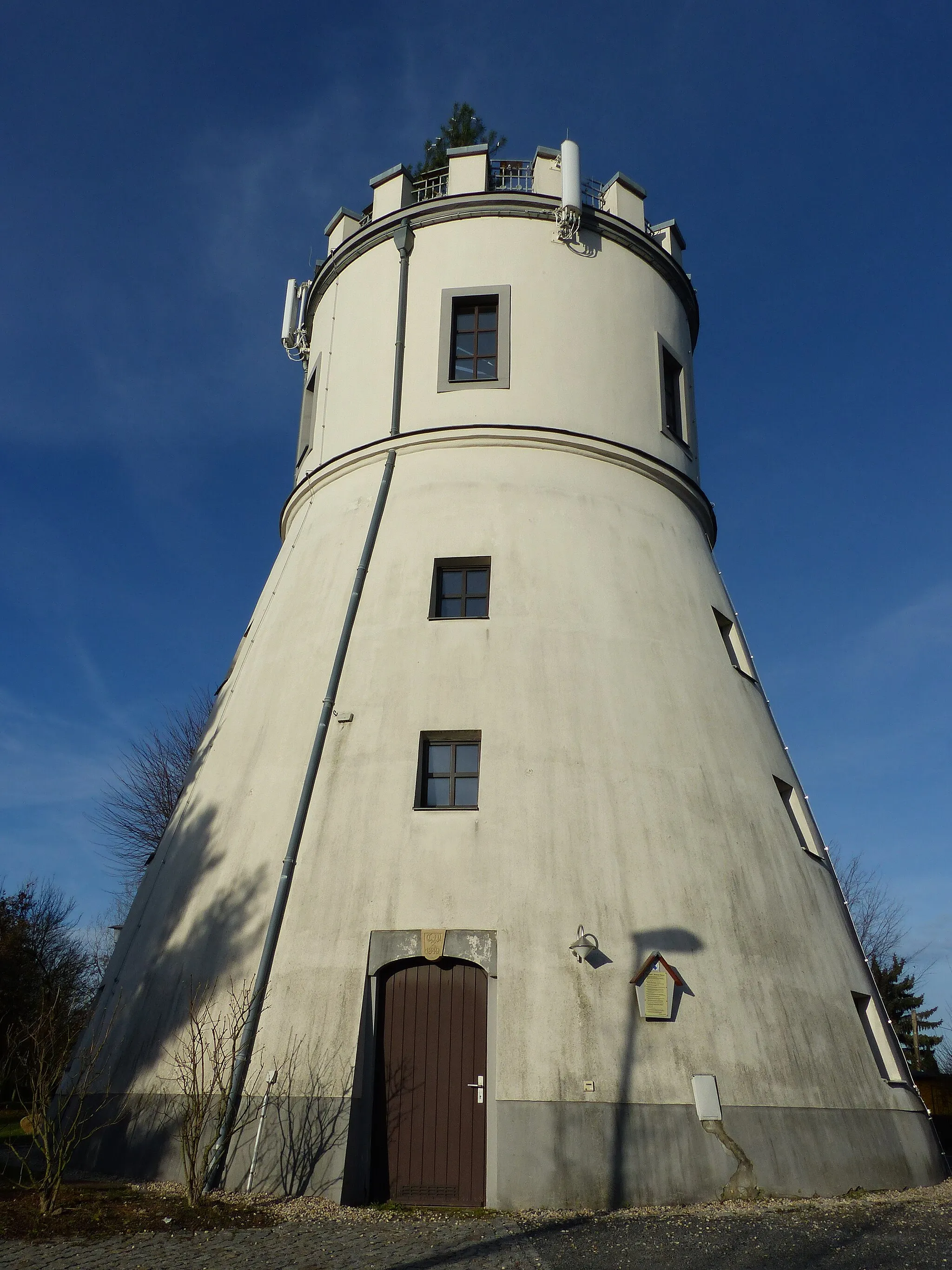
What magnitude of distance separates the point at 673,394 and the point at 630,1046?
11967 mm

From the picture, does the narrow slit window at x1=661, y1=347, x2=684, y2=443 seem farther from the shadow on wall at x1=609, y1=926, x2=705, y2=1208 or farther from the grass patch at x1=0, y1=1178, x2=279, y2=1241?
the grass patch at x1=0, y1=1178, x2=279, y2=1241

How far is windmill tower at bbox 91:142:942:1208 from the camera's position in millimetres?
10836

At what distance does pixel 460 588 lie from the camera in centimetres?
1471

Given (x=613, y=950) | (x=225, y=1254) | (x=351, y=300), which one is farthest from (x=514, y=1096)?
(x=351, y=300)

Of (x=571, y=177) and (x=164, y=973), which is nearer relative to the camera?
(x=164, y=973)

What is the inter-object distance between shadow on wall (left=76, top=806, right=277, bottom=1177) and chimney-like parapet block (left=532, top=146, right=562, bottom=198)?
40.2 ft

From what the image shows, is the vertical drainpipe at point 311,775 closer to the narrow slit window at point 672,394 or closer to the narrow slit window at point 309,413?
the narrow slit window at point 309,413

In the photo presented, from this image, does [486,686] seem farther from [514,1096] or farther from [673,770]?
[514,1096]

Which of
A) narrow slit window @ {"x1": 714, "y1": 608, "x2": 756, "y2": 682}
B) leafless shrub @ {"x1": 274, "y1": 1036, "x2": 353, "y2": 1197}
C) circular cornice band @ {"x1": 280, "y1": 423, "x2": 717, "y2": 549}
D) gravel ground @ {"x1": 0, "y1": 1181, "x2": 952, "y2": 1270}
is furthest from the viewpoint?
narrow slit window @ {"x1": 714, "y1": 608, "x2": 756, "y2": 682}

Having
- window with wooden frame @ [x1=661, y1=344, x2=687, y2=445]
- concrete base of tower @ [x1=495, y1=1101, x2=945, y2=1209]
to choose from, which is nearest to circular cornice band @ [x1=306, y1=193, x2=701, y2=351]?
window with wooden frame @ [x1=661, y1=344, x2=687, y2=445]

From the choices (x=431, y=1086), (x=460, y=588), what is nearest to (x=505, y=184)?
(x=460, y=588)

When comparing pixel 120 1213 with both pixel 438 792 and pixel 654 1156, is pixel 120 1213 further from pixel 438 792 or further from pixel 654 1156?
pixel 438 792

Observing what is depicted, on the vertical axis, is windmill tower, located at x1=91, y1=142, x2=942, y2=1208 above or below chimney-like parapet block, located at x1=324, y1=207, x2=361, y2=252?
below

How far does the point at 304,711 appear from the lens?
542 inches
